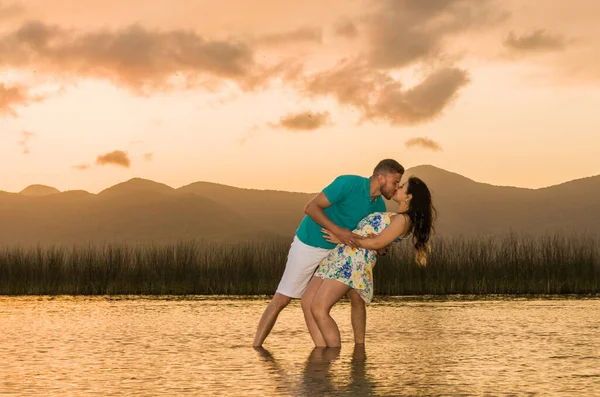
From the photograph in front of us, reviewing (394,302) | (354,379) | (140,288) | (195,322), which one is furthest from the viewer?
(140,288)

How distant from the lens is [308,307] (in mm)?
8500

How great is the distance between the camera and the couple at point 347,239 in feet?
26.8

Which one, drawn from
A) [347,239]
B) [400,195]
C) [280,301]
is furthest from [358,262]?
[280,301]

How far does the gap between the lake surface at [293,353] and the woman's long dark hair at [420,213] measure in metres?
0.91

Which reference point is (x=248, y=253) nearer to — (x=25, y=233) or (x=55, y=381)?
(x=55, y=381)

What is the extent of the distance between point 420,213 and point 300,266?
3.52 ft

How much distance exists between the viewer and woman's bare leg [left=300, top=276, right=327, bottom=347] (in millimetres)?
8500

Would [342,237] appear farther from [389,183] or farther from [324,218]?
[389,183]

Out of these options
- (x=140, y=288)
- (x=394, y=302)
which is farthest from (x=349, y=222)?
(x=140, y=288)

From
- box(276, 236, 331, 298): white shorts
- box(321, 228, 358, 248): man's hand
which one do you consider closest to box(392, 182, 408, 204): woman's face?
box(321, 228, 358, 248): man's hand

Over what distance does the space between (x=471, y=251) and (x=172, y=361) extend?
11476 mm

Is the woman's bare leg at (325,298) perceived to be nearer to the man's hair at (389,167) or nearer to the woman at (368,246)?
the woman at (368,246)

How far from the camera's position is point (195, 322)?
438 inches

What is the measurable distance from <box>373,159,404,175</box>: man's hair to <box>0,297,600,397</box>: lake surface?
4.64 feet
